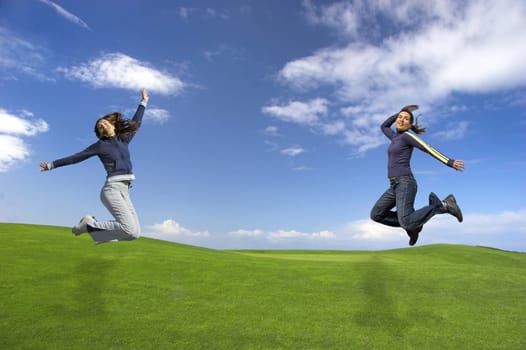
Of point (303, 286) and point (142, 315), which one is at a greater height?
point (303, 286)

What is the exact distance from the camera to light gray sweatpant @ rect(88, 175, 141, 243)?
7508 mm

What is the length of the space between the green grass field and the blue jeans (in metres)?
4.11

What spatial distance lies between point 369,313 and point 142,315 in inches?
247

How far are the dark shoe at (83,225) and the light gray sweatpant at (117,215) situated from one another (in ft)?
0.30

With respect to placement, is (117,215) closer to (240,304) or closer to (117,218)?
(117,218)

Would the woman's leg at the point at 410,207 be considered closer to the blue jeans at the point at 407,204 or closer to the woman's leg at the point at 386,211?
the blue jeans at the point at 407,204

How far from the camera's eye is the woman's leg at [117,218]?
751cm

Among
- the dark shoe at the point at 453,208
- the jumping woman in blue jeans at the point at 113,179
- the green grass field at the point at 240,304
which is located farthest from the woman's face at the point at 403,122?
the green grass field at the point at 240,304

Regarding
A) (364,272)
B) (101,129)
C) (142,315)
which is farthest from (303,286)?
(101,129)

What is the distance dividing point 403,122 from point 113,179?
509 centimetres

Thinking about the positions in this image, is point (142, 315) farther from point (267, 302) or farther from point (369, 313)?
point (369, 313)

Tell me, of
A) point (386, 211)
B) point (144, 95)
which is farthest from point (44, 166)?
point (386, 211)

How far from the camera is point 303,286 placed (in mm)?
14875

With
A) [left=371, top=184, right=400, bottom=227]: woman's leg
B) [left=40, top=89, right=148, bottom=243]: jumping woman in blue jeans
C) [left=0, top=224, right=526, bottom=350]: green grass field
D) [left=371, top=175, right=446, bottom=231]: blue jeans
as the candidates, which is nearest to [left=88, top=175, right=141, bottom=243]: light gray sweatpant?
[left=40, top=89, right=148, bottom=243]: jumping woman in blue jeans
